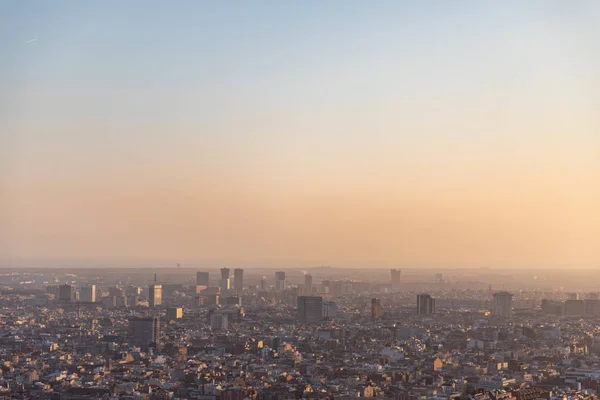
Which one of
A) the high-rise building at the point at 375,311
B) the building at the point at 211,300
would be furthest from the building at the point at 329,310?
the building at the point at 211,300

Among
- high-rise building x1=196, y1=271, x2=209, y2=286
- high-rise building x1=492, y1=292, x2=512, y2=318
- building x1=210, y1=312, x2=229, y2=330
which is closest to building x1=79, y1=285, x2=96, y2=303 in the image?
building x1=210, y1=312, x2=229, y2=330

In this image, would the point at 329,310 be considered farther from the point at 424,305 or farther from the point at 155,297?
the point at 155,297

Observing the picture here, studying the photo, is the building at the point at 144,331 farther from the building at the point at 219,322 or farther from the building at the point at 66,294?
the building at the point at 66,294

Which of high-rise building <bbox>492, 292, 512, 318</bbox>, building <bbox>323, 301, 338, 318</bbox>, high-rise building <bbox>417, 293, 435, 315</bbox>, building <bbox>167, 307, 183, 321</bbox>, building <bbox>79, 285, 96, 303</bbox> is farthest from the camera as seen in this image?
building <bbox>79, 285, 96, 303</bbox>

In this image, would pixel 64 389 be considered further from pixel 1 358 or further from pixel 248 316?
pixel 248 316

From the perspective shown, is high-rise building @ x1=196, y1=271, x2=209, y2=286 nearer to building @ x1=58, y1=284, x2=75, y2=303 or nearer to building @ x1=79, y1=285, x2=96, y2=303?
building @ x1=79, y1=285, x2=96, y2=303

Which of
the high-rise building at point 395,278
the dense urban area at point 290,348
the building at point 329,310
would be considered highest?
the high-rise building at point 395,278
